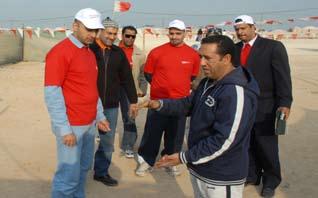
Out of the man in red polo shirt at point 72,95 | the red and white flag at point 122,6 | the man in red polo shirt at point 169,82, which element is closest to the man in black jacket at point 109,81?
the man in red polo shirt at point 169,82

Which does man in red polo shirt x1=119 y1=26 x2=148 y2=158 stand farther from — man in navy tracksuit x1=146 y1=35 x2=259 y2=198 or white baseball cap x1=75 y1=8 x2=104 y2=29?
man in navy tracksuit x1=146 y1=35 x2=259 y2=198

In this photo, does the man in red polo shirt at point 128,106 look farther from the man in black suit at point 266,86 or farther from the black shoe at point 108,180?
the man in black suit at point 266,86

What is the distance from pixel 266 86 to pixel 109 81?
1.76 meters

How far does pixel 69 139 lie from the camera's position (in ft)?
11.8

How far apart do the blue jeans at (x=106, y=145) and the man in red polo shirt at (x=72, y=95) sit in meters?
1.04

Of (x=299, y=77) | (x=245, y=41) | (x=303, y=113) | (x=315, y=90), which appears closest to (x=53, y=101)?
(x=245, y=41)

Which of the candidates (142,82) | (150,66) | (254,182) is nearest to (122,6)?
(142,82)

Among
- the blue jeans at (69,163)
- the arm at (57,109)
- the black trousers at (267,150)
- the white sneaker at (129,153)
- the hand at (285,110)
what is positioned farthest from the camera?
the white sneaker at (129,153)

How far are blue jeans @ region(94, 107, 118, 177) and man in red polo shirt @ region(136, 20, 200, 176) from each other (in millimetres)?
544

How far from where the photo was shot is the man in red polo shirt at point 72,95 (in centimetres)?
348

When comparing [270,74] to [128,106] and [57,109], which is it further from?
[57,109]

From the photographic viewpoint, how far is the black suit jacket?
4.73 metres

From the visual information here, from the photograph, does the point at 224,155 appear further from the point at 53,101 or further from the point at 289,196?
the point at 289,196

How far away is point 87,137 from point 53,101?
641 millimetres
